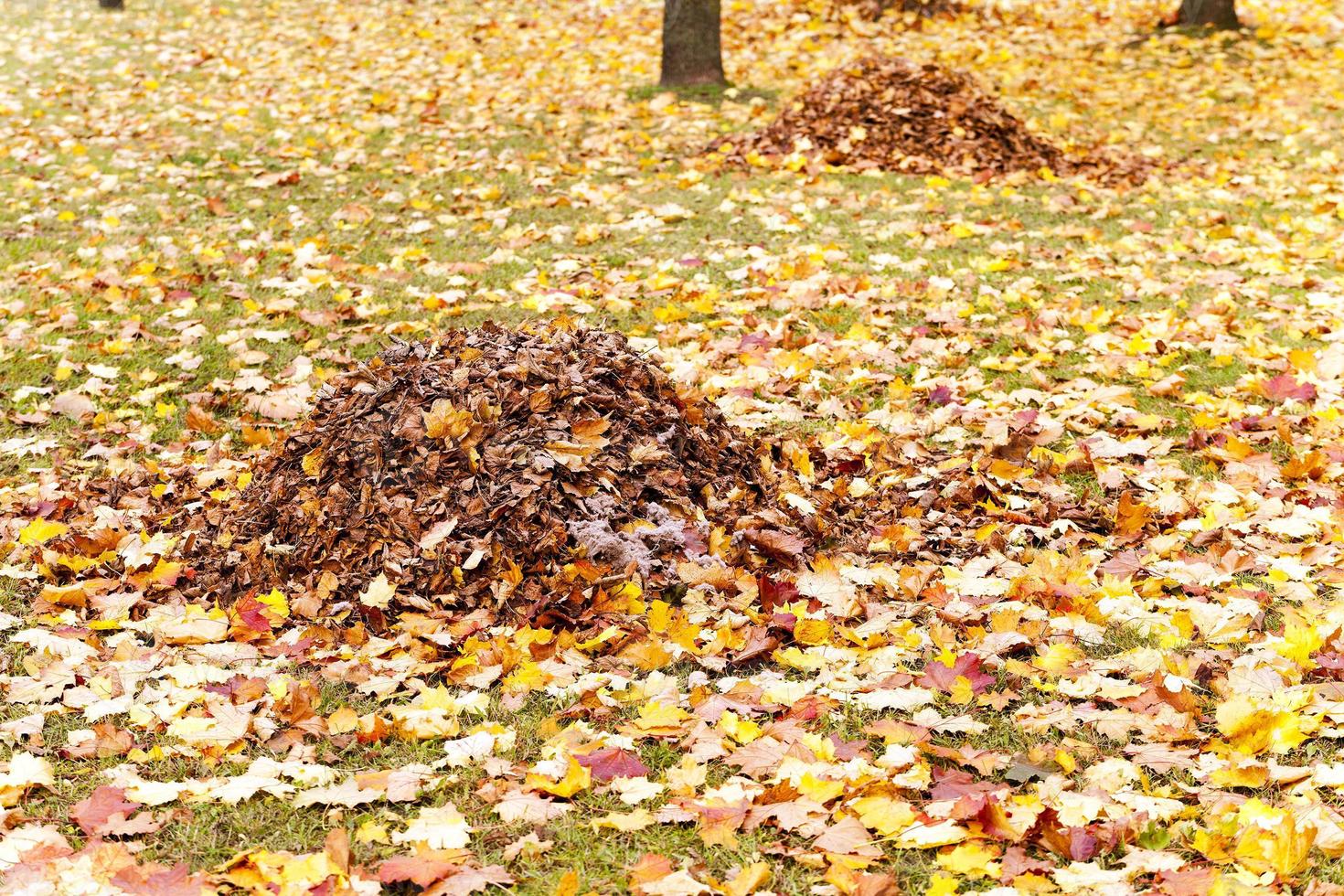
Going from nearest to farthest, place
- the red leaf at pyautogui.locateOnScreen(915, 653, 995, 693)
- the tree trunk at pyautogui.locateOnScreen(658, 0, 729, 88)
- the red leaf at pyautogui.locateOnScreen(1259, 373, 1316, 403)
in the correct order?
the red leaf at pyautogui.locateOnScreen(915, 653, 995, 693) < the red leaf at pyautogui.locateOnScreen(1259, 373, 1316, 403) < the tree trunk at pyautogui.locateOnScreen(658, 0, 729, 88)

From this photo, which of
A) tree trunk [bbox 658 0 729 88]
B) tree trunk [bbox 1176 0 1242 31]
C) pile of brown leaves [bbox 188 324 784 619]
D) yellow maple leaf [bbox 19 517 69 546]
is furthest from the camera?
tree trunk [bbox 1176 0 1242 31]

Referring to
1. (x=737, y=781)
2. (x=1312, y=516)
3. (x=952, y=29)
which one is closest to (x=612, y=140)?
(x=952, y=29)

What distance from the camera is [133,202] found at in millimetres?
8617

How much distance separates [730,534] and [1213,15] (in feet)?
38.3

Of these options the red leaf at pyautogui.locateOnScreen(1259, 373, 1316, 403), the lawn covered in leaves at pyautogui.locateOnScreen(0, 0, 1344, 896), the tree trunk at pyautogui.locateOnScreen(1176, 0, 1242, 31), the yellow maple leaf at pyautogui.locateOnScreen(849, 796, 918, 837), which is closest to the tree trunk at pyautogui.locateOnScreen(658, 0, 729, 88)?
the lawn covered in leaves at pyautogui.locateOnScreen(0, 0, 1344, 896)

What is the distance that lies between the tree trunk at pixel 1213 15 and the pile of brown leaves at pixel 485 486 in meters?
11.1

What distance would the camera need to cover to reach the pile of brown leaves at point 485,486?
4.09 meters

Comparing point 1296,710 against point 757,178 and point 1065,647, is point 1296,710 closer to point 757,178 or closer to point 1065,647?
point 1065,647

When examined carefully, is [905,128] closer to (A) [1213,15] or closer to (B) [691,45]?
(B) [691,45]

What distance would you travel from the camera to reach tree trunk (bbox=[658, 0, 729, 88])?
1099 centimetres

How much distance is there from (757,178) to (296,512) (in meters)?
5.43

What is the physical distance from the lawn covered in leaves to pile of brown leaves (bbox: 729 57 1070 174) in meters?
0.34

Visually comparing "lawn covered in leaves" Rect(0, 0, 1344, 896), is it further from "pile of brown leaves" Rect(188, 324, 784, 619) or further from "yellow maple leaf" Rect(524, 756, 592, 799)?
"pile of brown leaves" Rect(188, 324, 784, 619)

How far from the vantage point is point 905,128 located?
9.22 m
